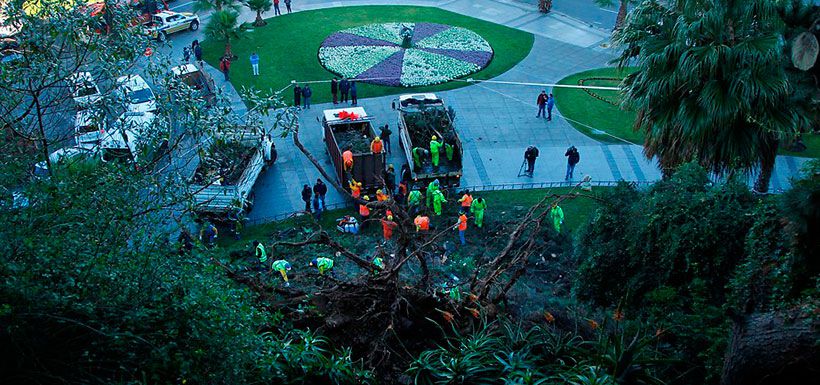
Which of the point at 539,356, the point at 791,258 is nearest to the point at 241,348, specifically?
the point at 539,356

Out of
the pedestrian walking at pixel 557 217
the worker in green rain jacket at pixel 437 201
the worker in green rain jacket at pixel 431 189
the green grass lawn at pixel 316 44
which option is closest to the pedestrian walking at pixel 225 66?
the green grass lawn at pixel 316 44

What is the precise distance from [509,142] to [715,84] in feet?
34.8

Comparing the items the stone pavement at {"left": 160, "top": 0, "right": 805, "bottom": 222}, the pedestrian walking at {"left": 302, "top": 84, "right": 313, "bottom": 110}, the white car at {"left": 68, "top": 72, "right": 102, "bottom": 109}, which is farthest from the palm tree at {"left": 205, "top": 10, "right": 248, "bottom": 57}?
the white car at {"left": 68, "top": 72, "right": 102, "bottom": 109}

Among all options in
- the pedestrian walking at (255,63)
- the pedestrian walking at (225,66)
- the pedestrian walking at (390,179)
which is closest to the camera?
the pedestrian walking at (390,179)

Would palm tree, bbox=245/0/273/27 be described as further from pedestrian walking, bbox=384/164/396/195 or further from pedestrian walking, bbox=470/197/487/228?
pedestrian walking, bbox=470/197/487/228

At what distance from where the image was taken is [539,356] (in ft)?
34.0

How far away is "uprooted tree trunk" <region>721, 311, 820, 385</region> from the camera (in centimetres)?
912

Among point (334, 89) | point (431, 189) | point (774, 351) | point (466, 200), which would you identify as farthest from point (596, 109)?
point (774, 351)

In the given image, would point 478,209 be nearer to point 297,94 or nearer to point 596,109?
point 297,94

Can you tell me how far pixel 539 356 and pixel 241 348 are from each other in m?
3.82

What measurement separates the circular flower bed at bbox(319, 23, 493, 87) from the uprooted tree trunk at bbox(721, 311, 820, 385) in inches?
911

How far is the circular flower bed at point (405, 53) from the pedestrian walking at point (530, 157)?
7.84 metres

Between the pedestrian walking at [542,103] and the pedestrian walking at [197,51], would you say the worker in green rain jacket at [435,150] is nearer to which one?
the pedestrian walking at [542,103]

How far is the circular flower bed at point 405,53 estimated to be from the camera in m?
32.4
